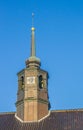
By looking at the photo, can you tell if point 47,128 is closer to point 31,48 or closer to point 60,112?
point 60,112

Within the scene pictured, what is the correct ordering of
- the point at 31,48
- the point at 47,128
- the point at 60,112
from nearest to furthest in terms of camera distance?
the point at 47,128 → the point at 60,112 → the point at 31,48

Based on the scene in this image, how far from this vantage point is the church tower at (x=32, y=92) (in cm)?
5800

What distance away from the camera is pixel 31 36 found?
6469 centimetres

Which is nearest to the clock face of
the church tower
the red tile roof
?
the church tower

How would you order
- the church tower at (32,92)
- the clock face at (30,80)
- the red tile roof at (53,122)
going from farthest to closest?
the clock face at (30,80), the church tower at (32,92), the red tile roof at (53,122)

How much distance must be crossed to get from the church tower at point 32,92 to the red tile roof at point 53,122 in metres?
0.87

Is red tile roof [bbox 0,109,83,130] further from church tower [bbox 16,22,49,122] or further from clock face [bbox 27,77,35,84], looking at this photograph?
clock face [bbox 27,77,35,84]

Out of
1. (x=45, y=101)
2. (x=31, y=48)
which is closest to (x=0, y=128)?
(x=45, y=101)

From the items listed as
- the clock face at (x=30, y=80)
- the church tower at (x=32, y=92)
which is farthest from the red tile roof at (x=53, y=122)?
the clock face at (x=30, y=80)

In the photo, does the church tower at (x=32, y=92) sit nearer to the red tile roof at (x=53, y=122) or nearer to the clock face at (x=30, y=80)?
the clock face at (x=30, y=80)

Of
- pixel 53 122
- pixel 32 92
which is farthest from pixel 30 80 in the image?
pixel 53 122

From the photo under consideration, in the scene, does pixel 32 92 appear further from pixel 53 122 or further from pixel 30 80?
pixel 53 122

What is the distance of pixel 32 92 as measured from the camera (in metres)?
58.9

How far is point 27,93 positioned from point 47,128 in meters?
5.52
